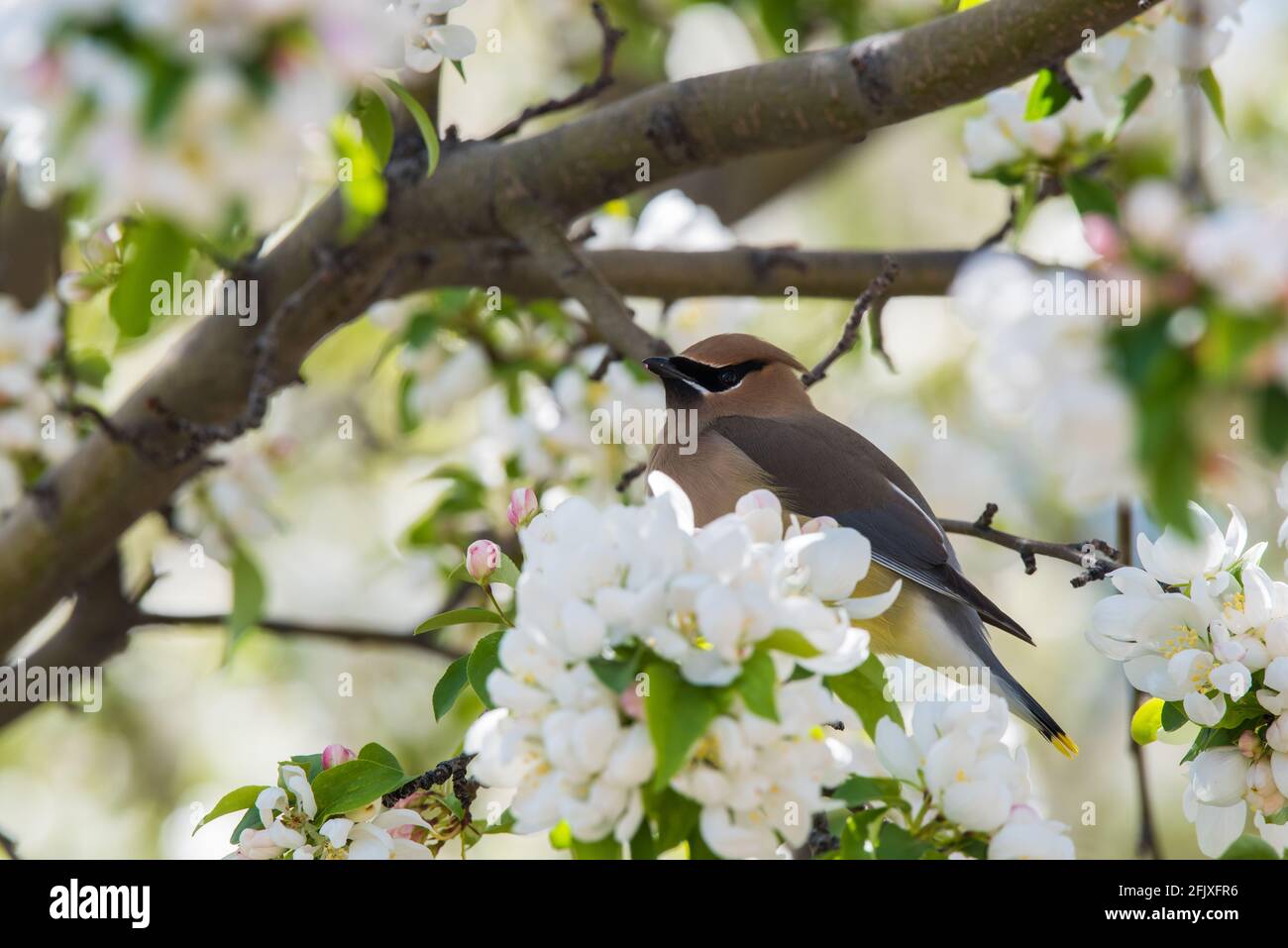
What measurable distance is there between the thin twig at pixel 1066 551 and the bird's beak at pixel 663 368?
28.8 inches

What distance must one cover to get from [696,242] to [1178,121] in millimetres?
1649

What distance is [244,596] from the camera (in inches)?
150

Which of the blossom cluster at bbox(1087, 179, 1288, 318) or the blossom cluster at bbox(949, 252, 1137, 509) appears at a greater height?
the blossom cluster at bbox(1087, 179, 1288, 318)

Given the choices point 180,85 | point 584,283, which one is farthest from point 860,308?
point 180,85

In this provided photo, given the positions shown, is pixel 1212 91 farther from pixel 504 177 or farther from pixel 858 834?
pixel 858 834

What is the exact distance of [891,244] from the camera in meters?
7.77

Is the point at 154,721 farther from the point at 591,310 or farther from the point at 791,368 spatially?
the point at 591,310

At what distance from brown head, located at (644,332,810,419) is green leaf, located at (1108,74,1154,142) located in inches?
45.0

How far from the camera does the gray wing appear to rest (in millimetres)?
3611

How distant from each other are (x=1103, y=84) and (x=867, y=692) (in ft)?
6.09

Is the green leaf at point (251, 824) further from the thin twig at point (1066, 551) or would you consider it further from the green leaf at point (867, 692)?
the thin twig at point (1066, 551)

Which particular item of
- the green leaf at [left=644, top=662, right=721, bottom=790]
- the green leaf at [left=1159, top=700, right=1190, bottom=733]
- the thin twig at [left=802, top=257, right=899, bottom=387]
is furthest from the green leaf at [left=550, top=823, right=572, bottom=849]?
the thin twig at [left=802, top=257, right=899, bottom=387]

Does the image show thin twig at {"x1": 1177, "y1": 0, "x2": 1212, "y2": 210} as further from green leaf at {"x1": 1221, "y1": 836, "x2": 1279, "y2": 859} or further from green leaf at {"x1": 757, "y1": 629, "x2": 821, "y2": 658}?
green leaf at {"x1": 757, "y1": 629, "x2": 821, "y2": 658}
